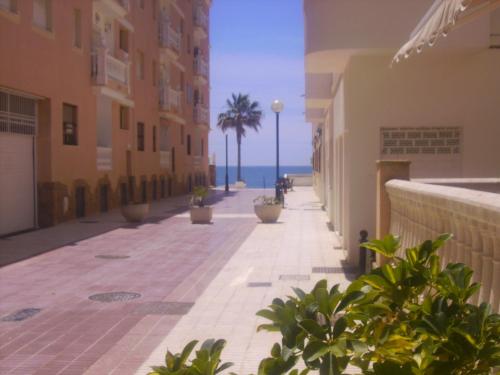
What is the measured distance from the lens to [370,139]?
1261 centimetres

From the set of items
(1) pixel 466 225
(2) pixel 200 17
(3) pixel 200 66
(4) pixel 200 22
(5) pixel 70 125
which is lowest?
(1) pixel 466 225

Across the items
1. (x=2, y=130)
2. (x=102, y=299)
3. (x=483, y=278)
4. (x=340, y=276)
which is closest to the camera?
(x=483, y=278)

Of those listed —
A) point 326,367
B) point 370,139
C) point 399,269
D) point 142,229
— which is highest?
point 370,139

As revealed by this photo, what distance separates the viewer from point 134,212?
23.3m

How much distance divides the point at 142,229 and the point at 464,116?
11795 mm

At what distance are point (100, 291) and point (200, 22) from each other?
137 ft

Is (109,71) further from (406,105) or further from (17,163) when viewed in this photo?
(406,105)

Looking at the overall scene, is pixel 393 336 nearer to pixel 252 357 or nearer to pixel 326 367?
pixel 326 367

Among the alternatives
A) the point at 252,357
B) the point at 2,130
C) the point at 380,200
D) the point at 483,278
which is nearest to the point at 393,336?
the point at 483,278

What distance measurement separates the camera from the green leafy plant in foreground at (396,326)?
89.1 inches

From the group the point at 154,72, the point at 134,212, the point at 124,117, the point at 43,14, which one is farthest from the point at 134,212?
the point at 154,72

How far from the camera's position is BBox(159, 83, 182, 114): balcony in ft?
125

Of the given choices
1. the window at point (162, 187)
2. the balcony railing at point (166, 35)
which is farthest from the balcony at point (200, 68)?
the window at point (162, 187)

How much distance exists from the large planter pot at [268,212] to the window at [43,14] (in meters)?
9.02
